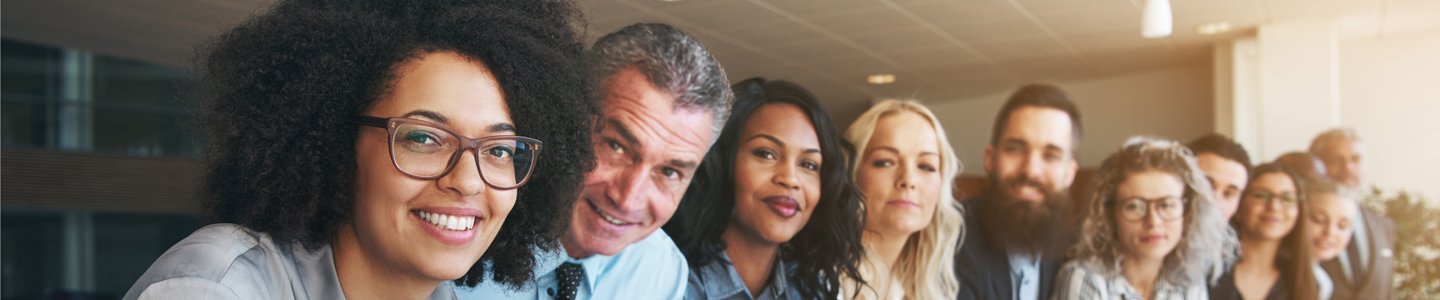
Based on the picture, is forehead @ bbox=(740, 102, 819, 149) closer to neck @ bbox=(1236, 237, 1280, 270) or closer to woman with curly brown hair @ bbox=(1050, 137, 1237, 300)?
woman with curly brown hair @ bbox=(1050, 137, 1237, 300)

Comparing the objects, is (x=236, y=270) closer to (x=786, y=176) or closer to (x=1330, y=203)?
(x=786, y=176)

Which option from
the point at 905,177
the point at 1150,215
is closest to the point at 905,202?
the point at 905,177

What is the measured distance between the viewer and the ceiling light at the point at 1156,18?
3900 mm

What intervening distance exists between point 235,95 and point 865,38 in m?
2.55

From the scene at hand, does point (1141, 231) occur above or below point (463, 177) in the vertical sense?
below

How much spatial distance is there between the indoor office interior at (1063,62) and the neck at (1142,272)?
458 mm

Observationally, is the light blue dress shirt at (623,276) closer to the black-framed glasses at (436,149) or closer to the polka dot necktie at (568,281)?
the polka dot necktie at (568,281)

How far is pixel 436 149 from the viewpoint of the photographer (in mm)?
1379

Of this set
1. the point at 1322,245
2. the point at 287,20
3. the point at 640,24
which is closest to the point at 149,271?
the point at 287,20

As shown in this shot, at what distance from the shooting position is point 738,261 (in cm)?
262

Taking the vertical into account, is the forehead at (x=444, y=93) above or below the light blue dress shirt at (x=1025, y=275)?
above

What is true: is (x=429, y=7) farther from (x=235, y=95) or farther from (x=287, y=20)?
(x=235, y=95)

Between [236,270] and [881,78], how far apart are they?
259 cm

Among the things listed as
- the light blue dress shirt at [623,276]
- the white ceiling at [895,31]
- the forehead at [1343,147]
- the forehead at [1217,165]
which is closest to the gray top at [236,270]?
the light blue dress shirt at [623,276]
